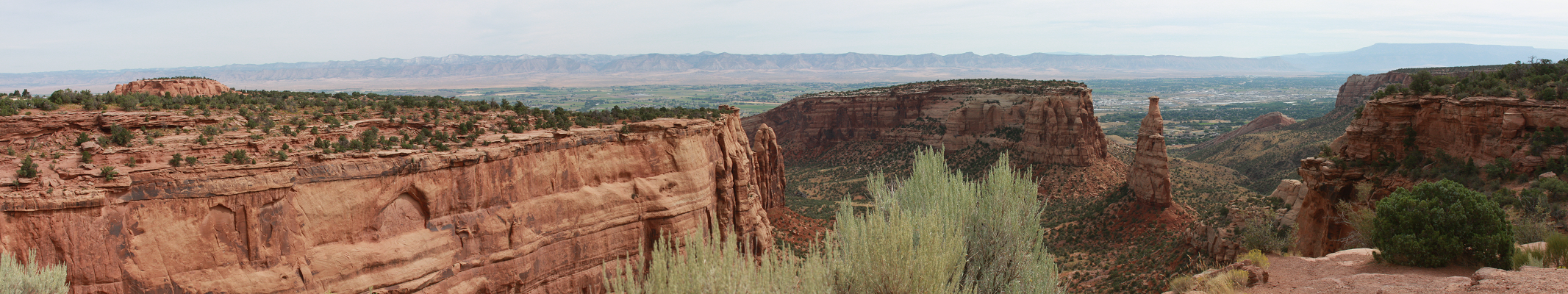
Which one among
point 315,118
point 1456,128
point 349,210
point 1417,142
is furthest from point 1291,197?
point 315,118

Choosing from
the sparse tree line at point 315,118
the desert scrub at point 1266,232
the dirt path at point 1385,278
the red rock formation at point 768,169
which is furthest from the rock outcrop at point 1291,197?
the sparse tree line at point 315,118

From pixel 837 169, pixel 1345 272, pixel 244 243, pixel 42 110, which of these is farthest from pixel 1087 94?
pixel 42 110

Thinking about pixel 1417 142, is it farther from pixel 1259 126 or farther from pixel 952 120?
pixel 1259 126

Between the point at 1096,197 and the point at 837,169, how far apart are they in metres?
27.0

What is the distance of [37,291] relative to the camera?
15.6m

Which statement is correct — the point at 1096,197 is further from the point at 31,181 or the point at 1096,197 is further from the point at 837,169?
the point at 31,181

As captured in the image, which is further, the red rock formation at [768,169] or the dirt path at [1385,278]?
the red rock formation at [768,169]

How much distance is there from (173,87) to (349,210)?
1329 centimetres

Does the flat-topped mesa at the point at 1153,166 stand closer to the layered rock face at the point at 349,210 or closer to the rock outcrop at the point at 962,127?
the rock outcrop at the point at 962,127

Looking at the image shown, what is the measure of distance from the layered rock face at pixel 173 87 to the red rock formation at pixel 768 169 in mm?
23152

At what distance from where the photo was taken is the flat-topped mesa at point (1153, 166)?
136ft

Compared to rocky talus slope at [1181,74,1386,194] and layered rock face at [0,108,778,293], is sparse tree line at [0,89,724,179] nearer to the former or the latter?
layered rock face at [0,108,778,293]

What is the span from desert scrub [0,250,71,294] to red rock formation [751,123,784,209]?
26.5m

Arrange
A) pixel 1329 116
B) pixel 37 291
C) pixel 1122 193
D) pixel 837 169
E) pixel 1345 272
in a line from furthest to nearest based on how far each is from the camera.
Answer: pixel 1329 116 → pixel 837 169 → pixel 1122 193 → pixel 1345 272 → pixel 37 291
